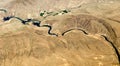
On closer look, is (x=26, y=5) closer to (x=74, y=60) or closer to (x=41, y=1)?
(x=41, y=1)

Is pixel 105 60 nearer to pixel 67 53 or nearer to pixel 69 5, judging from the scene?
pixel 67 53

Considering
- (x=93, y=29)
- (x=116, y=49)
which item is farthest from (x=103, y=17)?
(x=116, y=49)

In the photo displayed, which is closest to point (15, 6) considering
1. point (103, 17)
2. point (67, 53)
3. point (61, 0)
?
point (61, 0)

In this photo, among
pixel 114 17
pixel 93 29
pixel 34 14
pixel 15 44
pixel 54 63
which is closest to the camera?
pixel 54 63

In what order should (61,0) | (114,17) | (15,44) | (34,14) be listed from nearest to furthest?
(15,44)
(114,17)
(34,14)
(61,0)

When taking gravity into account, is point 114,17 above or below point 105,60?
above

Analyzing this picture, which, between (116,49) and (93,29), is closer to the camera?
(116,49)
